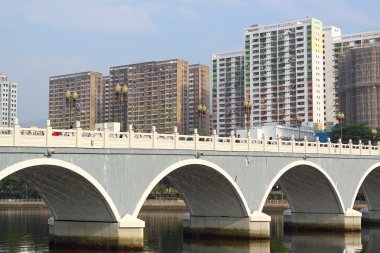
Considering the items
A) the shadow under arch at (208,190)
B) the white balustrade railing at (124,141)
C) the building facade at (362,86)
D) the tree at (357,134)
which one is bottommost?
the shadow under arch at (208,190)

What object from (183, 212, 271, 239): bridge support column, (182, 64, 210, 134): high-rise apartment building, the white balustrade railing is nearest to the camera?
the white balustrade railing

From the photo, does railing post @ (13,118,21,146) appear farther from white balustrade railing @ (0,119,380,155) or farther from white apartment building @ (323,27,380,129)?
white apartment building @ (323,27,380,129)

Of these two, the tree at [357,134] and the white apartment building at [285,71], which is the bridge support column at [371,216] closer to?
the tree at [357,134]

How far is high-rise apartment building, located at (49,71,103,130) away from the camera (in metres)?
166

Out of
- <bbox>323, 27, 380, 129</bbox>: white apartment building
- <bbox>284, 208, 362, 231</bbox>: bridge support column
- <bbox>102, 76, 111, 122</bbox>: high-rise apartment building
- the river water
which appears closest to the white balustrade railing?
<bbox>284, 208, 362, 231</bbox>: bridge support column

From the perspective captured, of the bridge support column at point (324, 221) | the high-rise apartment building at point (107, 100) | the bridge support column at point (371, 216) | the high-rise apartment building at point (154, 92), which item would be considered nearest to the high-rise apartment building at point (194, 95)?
the high-rise apartment building at point (154, 92)

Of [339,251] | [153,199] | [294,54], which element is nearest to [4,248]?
[339,251]

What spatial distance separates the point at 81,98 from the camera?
167500 millimetres

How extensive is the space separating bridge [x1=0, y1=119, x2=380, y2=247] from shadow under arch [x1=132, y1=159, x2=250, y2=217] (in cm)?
8

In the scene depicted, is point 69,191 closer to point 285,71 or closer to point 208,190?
point 208,190

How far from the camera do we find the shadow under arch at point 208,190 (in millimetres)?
43469

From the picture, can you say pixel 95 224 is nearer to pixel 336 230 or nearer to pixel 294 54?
pixel 336 230

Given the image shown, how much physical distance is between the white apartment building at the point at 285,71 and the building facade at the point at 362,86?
20001 millimetres

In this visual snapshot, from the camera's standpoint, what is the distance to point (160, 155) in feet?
127
